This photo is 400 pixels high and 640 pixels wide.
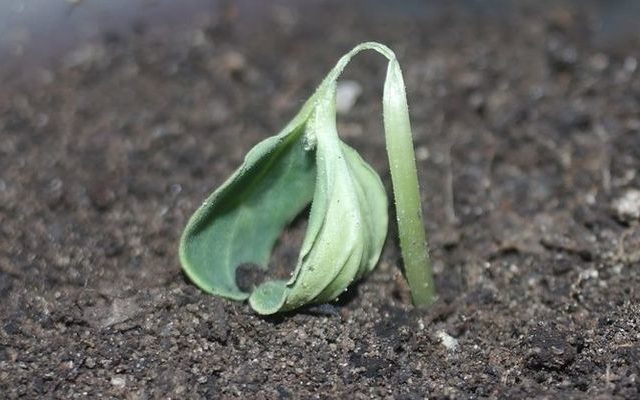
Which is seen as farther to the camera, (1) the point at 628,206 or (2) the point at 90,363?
(1) the point at 628,206

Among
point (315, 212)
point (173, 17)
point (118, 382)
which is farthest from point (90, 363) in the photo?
point (173, 17)

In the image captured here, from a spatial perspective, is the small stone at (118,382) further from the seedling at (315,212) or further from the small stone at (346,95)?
the small stone at (346,95)

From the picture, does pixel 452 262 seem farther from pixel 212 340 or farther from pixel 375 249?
pixel 212 340

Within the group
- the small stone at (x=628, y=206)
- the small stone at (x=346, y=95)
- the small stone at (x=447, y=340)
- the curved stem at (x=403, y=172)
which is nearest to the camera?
the curved stem at (x=403, y=172)

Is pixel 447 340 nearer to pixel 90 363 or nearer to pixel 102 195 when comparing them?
pixel 90 363

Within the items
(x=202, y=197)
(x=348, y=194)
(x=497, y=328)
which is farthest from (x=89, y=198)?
(x=497, y=328)

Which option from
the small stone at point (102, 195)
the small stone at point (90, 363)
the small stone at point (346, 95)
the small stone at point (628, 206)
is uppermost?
the small stone at point (628, 206)

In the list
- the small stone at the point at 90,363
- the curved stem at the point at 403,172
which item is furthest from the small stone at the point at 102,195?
the curved stem at the point at 403,172

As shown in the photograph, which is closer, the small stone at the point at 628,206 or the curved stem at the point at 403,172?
the curved stem at the point at 403,172
